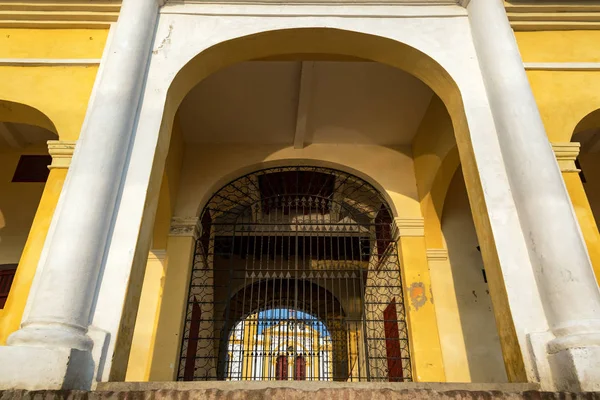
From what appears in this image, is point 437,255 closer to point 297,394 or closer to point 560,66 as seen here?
point 560,66

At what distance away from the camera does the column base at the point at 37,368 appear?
225 cm

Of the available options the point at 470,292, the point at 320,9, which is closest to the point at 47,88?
the point at 320,9

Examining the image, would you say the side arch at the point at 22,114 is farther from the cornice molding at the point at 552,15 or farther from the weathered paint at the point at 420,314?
the weathered paint at the point at 420,314

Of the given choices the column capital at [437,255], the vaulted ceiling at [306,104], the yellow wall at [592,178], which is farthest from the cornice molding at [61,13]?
the yellow wall at [592,178]

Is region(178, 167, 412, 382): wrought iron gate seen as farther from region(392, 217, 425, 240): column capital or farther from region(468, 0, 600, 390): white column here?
region(468, 0, 600, 390): white column

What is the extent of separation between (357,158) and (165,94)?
12.4 ft

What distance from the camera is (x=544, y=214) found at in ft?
9.43

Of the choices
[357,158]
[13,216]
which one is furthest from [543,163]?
[13,216]

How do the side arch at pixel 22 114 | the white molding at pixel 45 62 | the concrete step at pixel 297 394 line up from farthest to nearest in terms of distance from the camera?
the white molding at pixel 45 62
the side arch at pixel 22 114
the concrete step at pixel 297 394

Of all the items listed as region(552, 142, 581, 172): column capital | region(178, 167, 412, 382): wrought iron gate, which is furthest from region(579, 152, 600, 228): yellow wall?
region(552, 142, 581, 172): column capital

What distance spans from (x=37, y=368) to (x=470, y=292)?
208 inches

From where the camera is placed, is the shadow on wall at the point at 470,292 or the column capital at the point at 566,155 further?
the shadow on wall at the point at 470,292

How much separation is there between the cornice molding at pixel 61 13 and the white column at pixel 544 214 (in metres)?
3.28

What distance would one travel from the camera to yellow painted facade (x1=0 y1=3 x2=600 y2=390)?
337 cm
